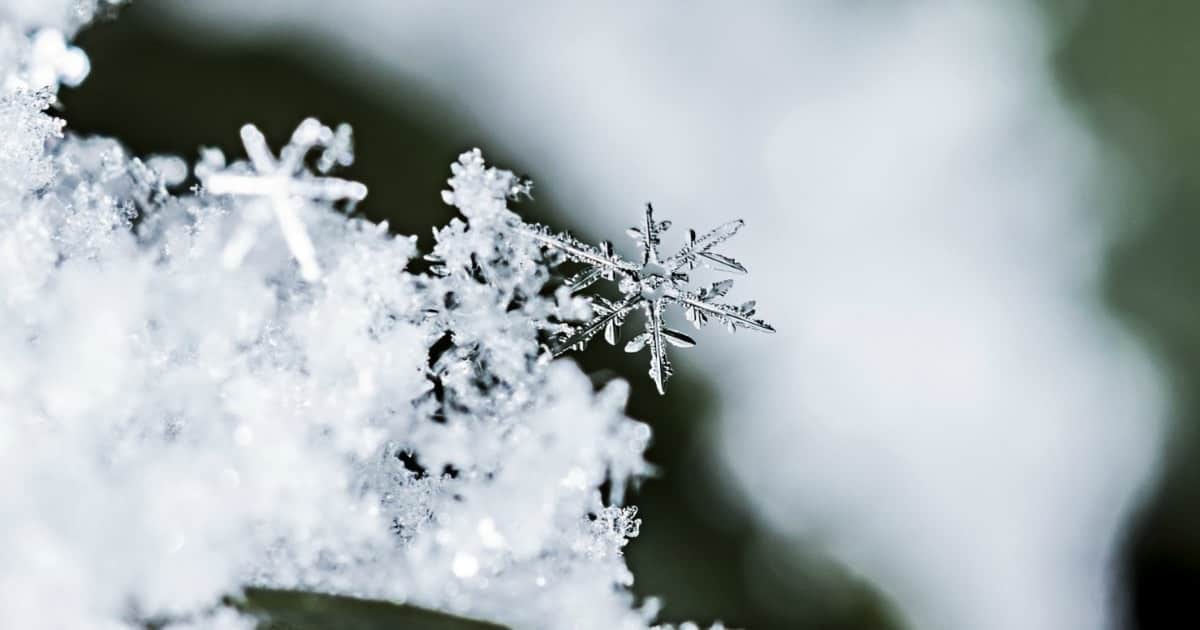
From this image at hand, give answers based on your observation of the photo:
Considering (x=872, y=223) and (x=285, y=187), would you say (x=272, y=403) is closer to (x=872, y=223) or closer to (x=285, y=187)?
(x=285, y=187)

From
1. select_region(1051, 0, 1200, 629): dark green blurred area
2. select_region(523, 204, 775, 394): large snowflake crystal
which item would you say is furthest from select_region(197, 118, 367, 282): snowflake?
select_region(1051, 0, 1200, 629): dark green blurred area

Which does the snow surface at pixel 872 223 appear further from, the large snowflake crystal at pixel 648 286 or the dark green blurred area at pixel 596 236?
the large snowflake crystal at pixel 648 286

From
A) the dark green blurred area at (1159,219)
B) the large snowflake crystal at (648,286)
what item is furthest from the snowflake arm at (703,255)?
the dark green blurred area at (1159,219)

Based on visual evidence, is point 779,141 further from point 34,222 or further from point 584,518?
point 34,222

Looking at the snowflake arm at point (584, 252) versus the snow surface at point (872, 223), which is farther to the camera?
the snow surface at point (872, 223)

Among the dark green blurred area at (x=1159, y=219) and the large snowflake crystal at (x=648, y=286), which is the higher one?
the dark green blurred area at (x=1159, y=219)

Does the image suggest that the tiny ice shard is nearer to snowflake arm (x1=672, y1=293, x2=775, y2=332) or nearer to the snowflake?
the snowflake
